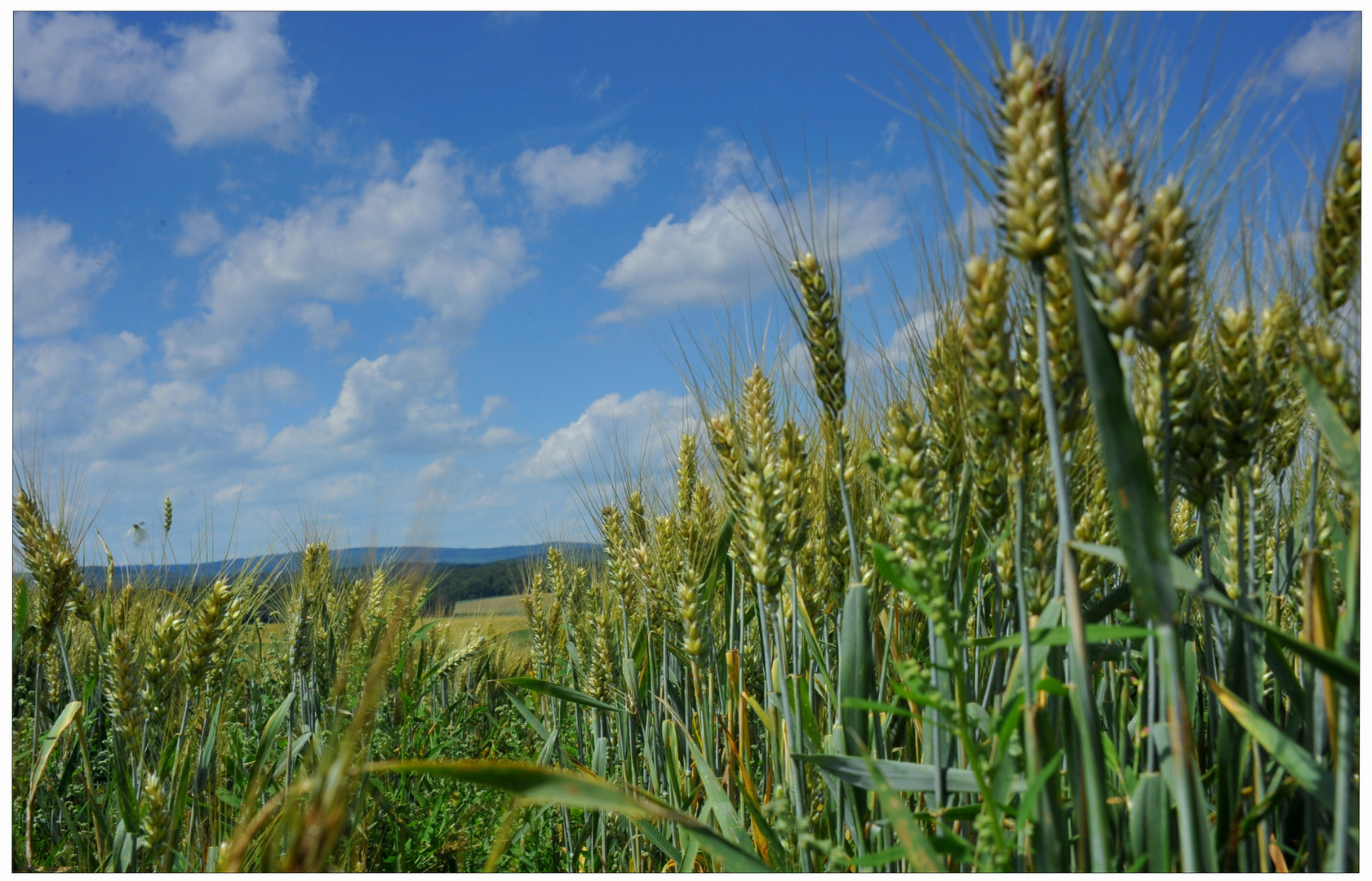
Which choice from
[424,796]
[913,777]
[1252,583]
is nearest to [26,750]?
[424,796]

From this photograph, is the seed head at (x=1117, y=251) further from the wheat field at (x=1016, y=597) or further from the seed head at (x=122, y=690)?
the seed head at (x=122, y=690)

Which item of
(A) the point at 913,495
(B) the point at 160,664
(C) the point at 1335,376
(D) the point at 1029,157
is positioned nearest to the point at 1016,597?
(A) the point at 913,495

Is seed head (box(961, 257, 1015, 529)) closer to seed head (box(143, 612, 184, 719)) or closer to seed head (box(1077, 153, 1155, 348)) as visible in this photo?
seed head (box(1077, 153, 1155, 348))

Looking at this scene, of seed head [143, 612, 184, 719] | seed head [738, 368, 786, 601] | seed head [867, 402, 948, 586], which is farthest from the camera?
seed head [143, 612, 184, 719]

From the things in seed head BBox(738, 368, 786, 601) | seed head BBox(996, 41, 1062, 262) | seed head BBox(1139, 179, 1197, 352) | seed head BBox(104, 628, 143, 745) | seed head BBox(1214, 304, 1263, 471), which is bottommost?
seed head BBox(104, 628, 143, 745)

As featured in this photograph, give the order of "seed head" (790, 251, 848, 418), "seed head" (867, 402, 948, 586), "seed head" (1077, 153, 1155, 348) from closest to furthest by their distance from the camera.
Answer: "seed head" (1077, 153, 1155, 348) → "seed head" (867, 402, 948, 586) → "seed head" (790, 251, 848, 418)

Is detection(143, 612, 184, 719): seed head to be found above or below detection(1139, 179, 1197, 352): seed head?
below

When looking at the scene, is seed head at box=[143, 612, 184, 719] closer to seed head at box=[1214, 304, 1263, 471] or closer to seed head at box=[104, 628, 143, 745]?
seed head at box=[104, 628, 143, 745]

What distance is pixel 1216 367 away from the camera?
1131mm

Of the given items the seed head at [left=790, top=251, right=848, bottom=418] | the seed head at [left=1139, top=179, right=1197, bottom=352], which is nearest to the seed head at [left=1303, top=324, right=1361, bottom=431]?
the seed head at [left=1139, top=179, right=1197, bottom=352]

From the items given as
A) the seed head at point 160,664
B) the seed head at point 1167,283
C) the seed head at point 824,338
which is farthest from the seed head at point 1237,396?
the seed head at point 160,664

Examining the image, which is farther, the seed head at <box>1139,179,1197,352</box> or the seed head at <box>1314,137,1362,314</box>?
the seed head at <box>1314,137,1362,314</box>

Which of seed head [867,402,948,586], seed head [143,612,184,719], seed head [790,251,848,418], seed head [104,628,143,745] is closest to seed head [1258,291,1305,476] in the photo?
seed head [867,402,948,586]

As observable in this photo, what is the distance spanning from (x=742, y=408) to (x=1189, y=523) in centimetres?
166
